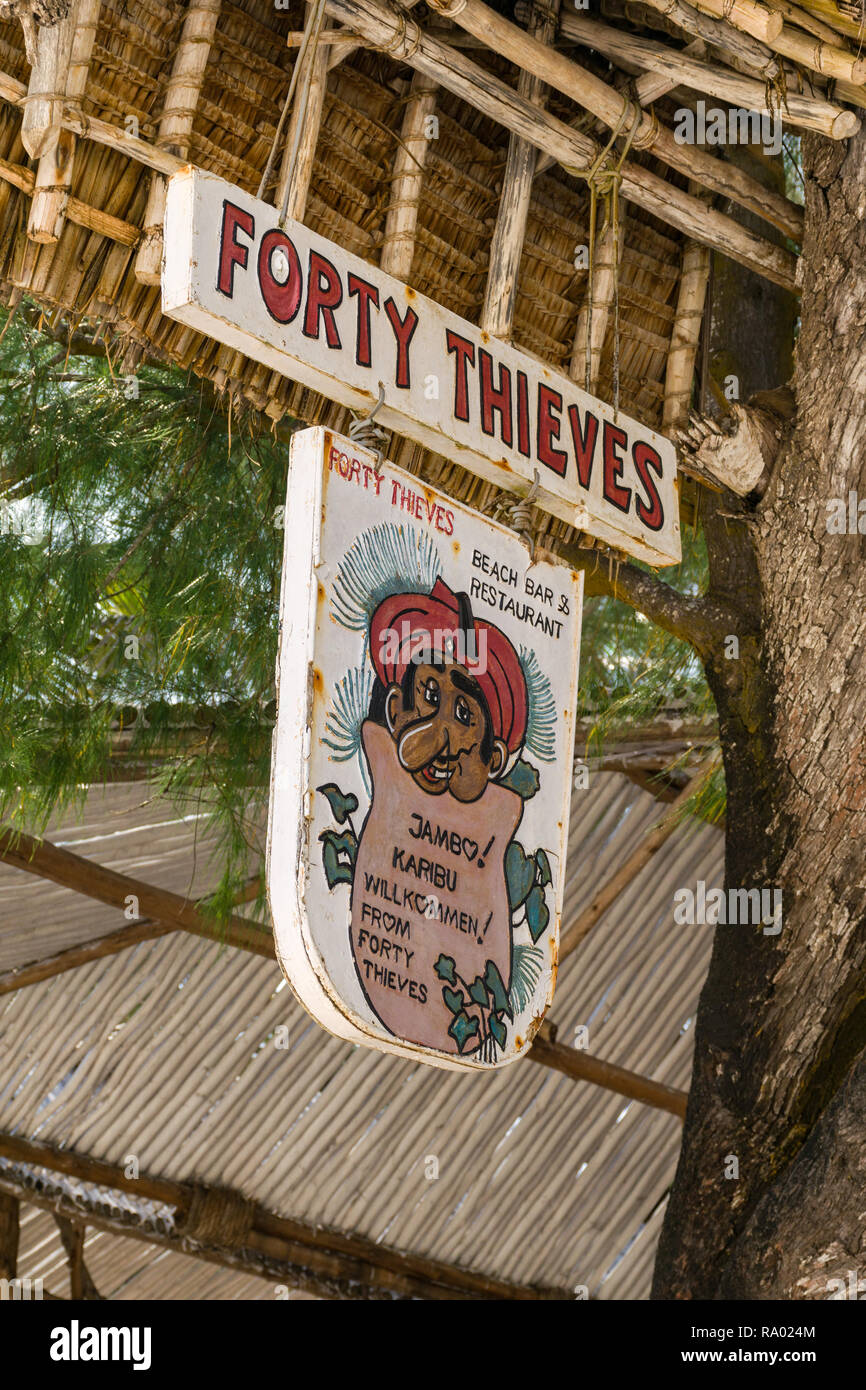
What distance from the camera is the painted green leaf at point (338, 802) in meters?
1.46

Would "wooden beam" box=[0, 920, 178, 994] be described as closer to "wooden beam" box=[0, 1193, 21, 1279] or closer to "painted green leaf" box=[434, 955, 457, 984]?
"wooden beam" box=[0, 1193, 21, 1279]

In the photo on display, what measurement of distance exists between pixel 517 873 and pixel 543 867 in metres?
0.06

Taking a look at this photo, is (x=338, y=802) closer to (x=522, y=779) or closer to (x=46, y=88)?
(x=522, y=779)

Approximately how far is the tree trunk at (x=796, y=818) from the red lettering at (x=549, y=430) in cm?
51

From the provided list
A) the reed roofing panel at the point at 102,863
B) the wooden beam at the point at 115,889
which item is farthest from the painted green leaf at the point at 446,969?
the reed roofing panel at the point at 102,863

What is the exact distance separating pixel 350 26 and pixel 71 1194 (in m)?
3.13

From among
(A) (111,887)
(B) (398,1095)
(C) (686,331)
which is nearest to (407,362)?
(C) (686,331)

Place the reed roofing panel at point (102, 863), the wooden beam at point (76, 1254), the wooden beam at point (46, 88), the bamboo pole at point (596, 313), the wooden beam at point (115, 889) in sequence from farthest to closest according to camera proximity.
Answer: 1. the wooden beam at point (76, 1254)
2. the reed roofing panel at point (102, 863)
3. the wooden beam at point (115, 889)
4. the bamboo pole at point (596, 313)
5. the wooden beam at point (46, 88)

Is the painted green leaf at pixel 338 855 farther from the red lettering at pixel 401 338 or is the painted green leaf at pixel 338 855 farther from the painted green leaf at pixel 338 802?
the red lettering at pixel 401 338

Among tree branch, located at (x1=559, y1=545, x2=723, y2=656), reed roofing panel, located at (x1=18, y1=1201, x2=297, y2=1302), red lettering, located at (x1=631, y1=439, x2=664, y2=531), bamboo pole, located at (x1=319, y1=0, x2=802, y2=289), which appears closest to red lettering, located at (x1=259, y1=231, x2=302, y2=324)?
bamboo pole, located at (x1=319, y1=0, x2=802, y2=289)

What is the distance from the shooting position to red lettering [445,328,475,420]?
177cm

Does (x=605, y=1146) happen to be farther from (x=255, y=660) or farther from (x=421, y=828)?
(x=421, y=828)

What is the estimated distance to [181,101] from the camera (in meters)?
1.80

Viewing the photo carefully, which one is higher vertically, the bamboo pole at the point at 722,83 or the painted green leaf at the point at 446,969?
the bamboo pole at the point at 722,83
